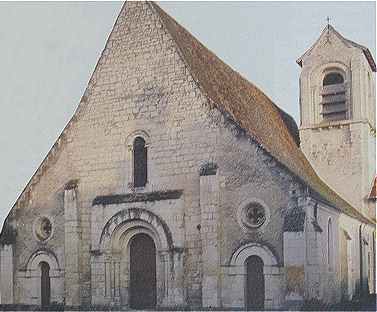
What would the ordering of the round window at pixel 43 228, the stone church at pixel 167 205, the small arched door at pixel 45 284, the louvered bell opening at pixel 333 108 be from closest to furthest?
the stone church at pixel 167 205 → the small arched door at pixel 45 284 → the round window at pixel 43 228 → the louvered bell opening at pixel 333 108

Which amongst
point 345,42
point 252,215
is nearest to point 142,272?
point 252,215

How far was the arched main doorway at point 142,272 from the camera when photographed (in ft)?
65.5

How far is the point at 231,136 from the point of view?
1917 centimetres

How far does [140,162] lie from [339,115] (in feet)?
34.0

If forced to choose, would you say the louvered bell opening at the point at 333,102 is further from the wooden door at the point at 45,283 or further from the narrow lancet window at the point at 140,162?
the wooden door at the point at 45,283

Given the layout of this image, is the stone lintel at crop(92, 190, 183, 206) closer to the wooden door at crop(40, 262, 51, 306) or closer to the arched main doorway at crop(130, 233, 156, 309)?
the arched main doorway at crop(130, 233, 156, 309)

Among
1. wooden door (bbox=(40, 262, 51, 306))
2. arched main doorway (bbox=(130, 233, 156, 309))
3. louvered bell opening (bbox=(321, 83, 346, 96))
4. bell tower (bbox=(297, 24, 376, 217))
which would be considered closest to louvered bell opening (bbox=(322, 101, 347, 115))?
bell tower (bbox=(297, 24, 376, 217))

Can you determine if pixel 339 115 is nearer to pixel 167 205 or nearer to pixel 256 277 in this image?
pixel 167 205

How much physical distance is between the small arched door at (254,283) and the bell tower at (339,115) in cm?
853

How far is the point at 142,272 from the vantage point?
20219 mm

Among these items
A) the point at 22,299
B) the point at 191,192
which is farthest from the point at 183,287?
the point at 22,299

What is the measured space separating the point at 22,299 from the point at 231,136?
27.4 feet

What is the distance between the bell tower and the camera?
26.1 metres

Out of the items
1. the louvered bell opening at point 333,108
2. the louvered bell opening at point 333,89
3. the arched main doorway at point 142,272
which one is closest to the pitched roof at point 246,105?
the louvered bell opening at point 333,108
